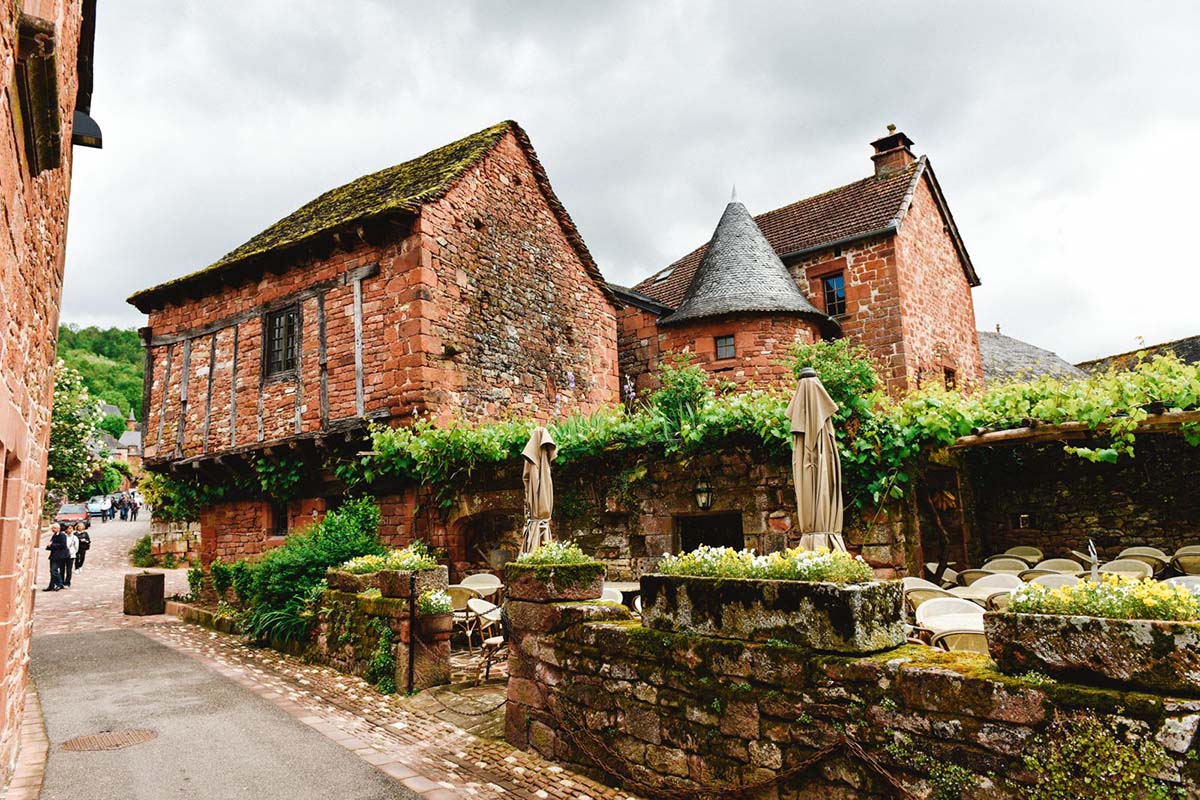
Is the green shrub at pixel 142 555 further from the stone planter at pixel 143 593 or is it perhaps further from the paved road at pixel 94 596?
the stone planter at pixel 143 593

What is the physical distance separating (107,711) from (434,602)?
124 inches

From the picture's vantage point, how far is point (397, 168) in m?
15.5

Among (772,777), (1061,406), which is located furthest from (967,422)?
(772,777)

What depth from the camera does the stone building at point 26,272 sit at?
3590 millimetres

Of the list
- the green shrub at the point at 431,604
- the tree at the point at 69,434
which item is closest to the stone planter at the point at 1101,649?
the green shrub at the point at 431,604

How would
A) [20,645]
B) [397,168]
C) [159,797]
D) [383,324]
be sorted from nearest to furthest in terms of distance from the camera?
1. [159,797]
2. [20,645]
3. [383,324]
4. [397,168]

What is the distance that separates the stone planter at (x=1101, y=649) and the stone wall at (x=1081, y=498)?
1012 cm

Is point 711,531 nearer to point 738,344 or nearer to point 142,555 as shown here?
point 738,344

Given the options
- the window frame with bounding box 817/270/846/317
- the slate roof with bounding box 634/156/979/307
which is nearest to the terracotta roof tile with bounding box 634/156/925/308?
the slate roof with bounding box 634/156/979/307

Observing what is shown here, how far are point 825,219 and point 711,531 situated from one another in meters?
12.9

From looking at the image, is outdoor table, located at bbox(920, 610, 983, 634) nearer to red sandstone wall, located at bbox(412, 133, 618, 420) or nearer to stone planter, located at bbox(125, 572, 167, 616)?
red sandstone wall, located at bbox(412, 133, 618, 420)

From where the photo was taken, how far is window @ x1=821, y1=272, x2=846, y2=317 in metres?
18.8

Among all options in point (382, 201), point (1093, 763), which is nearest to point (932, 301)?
point (382, 201)

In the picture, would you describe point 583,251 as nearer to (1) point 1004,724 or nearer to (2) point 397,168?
(2) point 397,168
